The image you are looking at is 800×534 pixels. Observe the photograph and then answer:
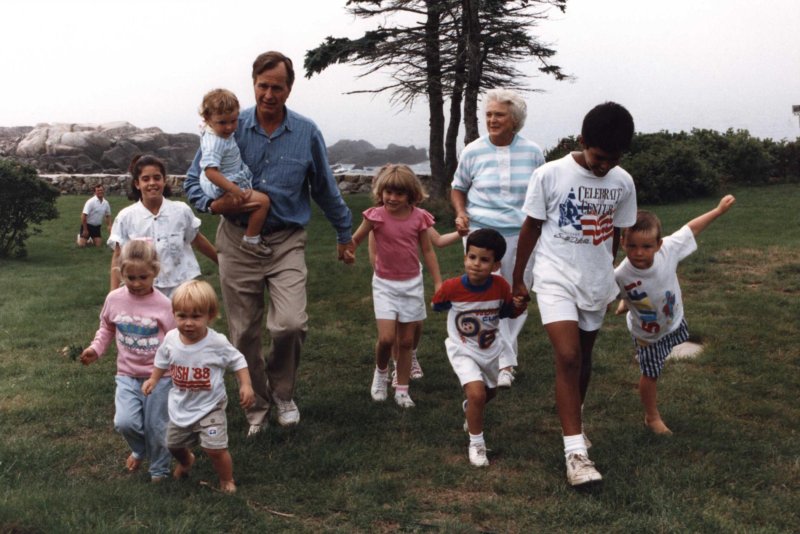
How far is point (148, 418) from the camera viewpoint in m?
4.39

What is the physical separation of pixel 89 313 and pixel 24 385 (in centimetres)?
404

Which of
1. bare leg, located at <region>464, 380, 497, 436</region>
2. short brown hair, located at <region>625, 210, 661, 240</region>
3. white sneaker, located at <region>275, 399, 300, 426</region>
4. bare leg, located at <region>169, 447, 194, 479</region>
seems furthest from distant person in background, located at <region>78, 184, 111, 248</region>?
short brown hair, located at <region>625, 210, 661, 240</region>

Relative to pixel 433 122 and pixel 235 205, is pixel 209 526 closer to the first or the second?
pixel 235 205

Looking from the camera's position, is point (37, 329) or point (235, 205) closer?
point (235, 205)

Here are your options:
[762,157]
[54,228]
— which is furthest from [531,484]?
[54,228]

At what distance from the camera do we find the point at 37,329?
933 centimetres

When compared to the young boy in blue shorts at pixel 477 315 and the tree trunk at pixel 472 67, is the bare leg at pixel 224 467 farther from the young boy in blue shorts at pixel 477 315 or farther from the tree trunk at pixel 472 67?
the tree trunk at pixel 472 67

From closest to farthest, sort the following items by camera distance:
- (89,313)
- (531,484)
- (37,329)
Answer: (531,484) → (37,329) → (89,313)

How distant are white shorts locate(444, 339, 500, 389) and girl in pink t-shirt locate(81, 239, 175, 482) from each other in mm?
1679

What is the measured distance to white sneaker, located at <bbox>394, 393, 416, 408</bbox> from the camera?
5.77 m

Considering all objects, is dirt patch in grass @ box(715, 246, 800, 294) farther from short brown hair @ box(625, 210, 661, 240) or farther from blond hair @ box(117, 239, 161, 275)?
blond hair @ box(117, 239, 161, 275)

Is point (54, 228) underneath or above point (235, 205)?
underneath

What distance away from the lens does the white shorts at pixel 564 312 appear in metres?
4.27

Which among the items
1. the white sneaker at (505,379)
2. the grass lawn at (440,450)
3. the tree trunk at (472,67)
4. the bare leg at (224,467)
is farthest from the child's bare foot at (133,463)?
the tree trunk at (472,67)
